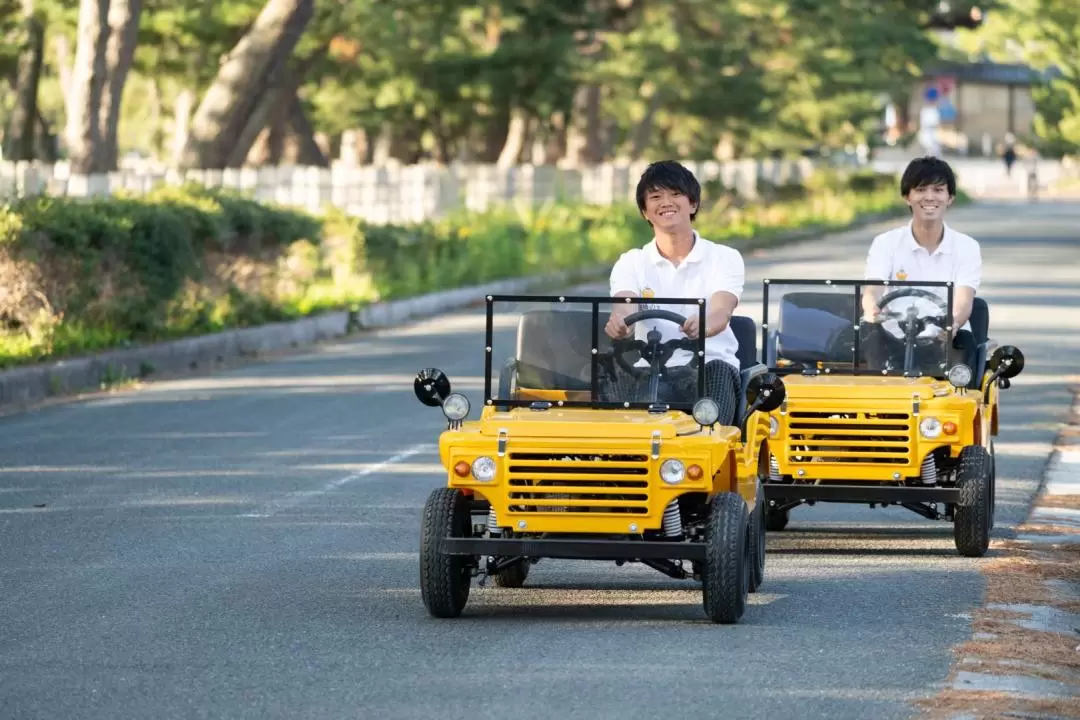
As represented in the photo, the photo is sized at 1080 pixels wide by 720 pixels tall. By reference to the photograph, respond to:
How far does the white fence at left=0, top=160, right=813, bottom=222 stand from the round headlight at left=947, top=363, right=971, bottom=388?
11902 millimetres

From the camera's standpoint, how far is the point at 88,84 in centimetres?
3212

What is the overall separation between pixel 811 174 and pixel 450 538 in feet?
226

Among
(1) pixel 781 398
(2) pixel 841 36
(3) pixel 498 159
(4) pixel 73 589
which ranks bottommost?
(4) pixel 73 589

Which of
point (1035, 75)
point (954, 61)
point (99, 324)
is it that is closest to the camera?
point (99, 324)

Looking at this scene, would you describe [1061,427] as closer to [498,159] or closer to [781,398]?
[781,398]

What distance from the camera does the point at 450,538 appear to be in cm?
868

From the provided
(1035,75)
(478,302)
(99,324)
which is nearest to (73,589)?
(99,324)

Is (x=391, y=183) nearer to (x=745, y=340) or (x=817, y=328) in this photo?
(x=817, y=328)

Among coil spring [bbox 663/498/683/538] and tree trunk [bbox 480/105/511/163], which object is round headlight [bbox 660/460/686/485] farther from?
tree trunk [bbox 480/105/511/163]

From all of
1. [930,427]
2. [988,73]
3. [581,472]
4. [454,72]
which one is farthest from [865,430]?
[988,73]

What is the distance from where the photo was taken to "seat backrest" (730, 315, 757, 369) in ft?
33.1

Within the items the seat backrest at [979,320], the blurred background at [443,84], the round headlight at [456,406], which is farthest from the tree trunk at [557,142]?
the round headlight at [456,406]

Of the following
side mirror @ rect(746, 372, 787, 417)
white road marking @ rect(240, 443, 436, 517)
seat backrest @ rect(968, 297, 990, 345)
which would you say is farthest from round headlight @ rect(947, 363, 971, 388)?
white road marking @ rect(240, 443, 436, 517)

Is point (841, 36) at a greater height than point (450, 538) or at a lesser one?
greater
